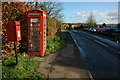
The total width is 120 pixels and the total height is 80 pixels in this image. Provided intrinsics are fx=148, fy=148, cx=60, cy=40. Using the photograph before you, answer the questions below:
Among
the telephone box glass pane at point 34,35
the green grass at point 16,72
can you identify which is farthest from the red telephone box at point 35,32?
the green grass at point 16,72

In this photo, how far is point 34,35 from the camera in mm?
8867

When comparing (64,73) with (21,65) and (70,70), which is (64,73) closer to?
(70,70)

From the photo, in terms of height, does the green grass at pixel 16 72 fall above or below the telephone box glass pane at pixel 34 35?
below

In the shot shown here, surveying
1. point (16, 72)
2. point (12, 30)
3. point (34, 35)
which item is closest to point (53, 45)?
point (34, 35)

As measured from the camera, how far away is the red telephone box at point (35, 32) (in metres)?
8.59

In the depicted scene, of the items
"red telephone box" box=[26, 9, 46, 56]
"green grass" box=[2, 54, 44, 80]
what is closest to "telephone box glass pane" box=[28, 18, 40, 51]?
"red telephone box" box=[26, 9, 46, 56]

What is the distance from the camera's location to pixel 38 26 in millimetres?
8758

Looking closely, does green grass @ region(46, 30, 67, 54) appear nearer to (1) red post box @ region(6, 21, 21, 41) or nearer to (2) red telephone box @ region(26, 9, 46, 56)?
(2) red telephone box @ region(26, 9, 46, 56)

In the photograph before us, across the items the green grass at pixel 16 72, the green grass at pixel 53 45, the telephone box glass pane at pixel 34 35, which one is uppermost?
the telephone box glass pane at pixel 34 35

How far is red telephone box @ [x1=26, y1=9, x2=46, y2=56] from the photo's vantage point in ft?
28.2

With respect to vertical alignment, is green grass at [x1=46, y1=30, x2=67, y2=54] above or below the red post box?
below

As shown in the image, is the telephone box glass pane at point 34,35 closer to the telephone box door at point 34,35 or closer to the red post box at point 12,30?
the telephone box door at point 34,35

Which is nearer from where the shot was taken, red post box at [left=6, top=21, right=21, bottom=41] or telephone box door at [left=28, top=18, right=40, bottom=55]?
red post box at [left=6, top=21, right=21, bottom=41]

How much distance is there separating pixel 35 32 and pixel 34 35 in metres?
0.19
